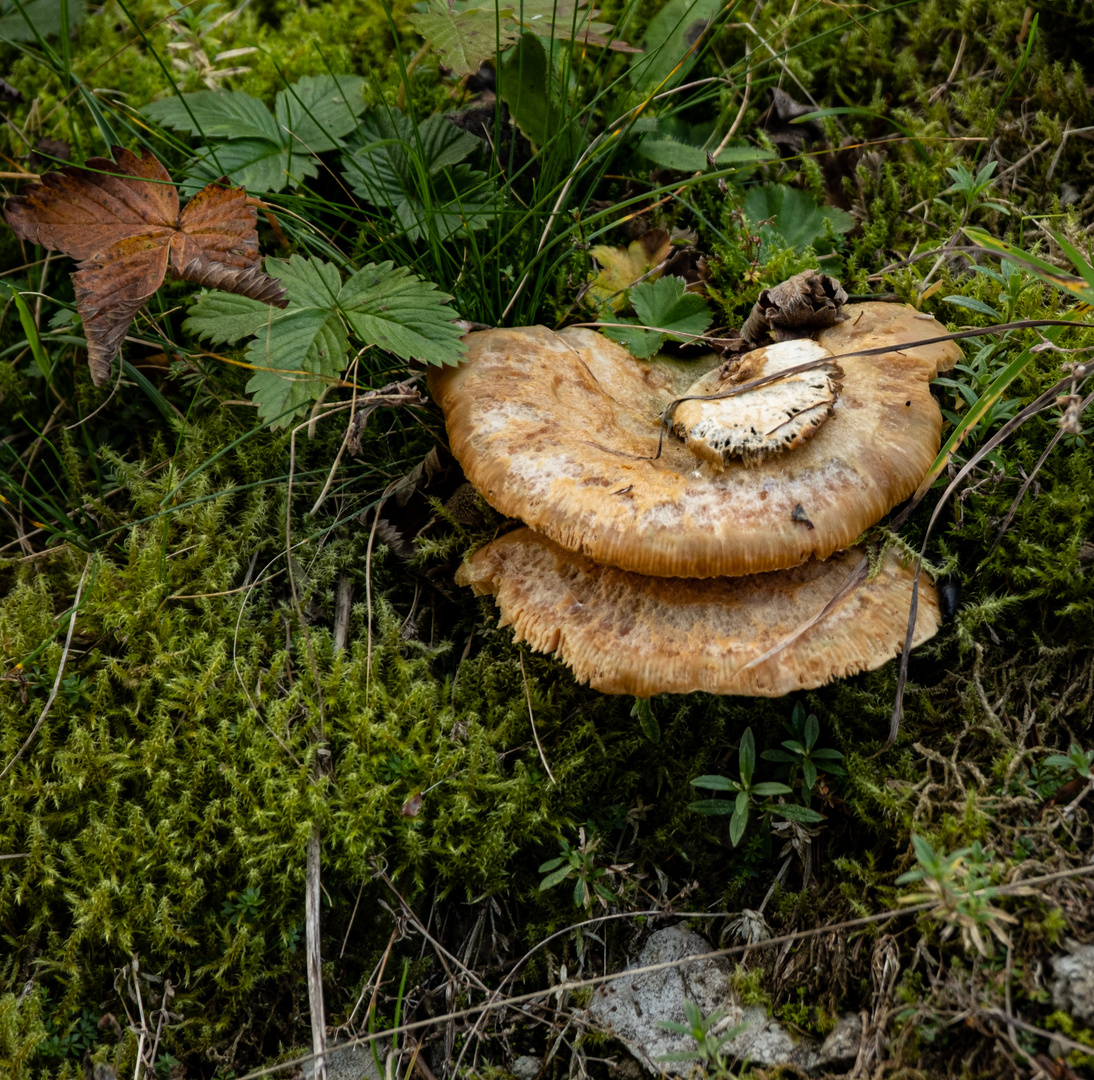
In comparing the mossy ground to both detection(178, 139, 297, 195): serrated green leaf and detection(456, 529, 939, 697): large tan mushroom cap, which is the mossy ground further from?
detection(178, 139, 297, 195): serrated green leaf

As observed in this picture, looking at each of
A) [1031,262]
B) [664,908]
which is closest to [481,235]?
[1031,262]

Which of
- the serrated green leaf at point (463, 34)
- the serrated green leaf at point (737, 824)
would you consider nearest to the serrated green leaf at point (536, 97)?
the serrated green leaf at point (463, 34)

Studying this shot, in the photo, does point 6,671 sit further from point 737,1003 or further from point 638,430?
point 737,1003

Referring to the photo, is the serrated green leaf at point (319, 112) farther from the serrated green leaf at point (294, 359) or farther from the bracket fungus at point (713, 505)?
the bracket fungus at point (713, 505)

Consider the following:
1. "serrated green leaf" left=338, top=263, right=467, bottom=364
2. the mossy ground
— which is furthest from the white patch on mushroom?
"serrated green leaf" left=338, top=263, right=467, bottom=364

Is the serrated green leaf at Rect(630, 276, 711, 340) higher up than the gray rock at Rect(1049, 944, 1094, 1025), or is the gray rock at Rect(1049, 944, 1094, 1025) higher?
the serrated green leaf at Rect(630, 276, 711, 340)

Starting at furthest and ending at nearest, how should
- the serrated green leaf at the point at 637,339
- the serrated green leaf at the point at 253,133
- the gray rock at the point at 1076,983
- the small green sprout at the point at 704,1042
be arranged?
the serrated green leaf at the point at 253,133 → the serrated green leaf at the point at 637,339 → the small green sprout at the point at 704,1042 → the gray rock at the point at 1076,983
